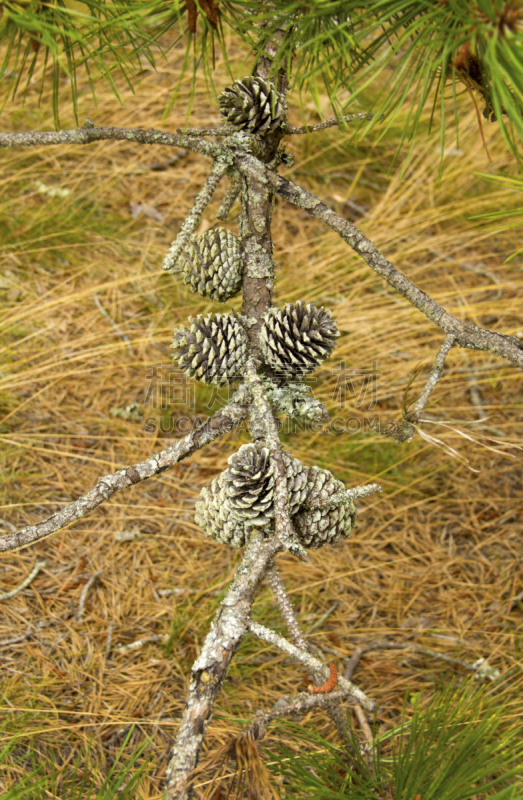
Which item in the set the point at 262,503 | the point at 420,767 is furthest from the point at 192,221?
the point at 420,767

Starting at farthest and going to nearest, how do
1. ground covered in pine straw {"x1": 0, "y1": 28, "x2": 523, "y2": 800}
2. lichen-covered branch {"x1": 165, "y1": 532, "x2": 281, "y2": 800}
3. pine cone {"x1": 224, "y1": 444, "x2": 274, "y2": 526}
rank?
ground covered in pine straw {"x1": 0, "y1": 28, "x2": 523, "y2": 800}
pine cone {"x1": 224, "y1": 444, "x2": 274, "y2": 526}
lichen-covered branch {"x1": 165, "y1": 532, "x2": 281, "y2": 800}

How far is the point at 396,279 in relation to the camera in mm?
808

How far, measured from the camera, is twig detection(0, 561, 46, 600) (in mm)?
1177

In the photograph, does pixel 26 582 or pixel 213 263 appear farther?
pixel 26 582

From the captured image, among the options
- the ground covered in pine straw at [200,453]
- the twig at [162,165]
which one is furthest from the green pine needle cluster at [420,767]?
the twig at [162,165]

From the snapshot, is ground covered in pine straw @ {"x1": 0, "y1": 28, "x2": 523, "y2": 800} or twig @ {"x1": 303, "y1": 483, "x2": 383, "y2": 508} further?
Answer: ground covered in pine straw @ {"x1": 0, "y1": 28, "x2": 523, "y2": 800}

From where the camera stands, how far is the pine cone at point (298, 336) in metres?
0.83

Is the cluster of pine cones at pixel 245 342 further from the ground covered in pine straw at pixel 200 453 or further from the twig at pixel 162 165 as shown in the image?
the twig at pixel 162 165

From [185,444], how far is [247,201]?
0.40 m

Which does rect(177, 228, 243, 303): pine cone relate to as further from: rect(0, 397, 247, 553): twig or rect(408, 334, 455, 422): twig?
rect(408, 334, 455, 422): twig

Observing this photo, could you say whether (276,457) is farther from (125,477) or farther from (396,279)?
(396,279)

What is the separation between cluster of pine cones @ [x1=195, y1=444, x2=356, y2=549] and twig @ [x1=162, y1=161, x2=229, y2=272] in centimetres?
27

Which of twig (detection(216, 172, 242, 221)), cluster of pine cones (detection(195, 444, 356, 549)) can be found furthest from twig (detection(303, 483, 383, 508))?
twig (detection(216, 172, 242, 221))

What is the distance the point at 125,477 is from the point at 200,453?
767 millimetres
